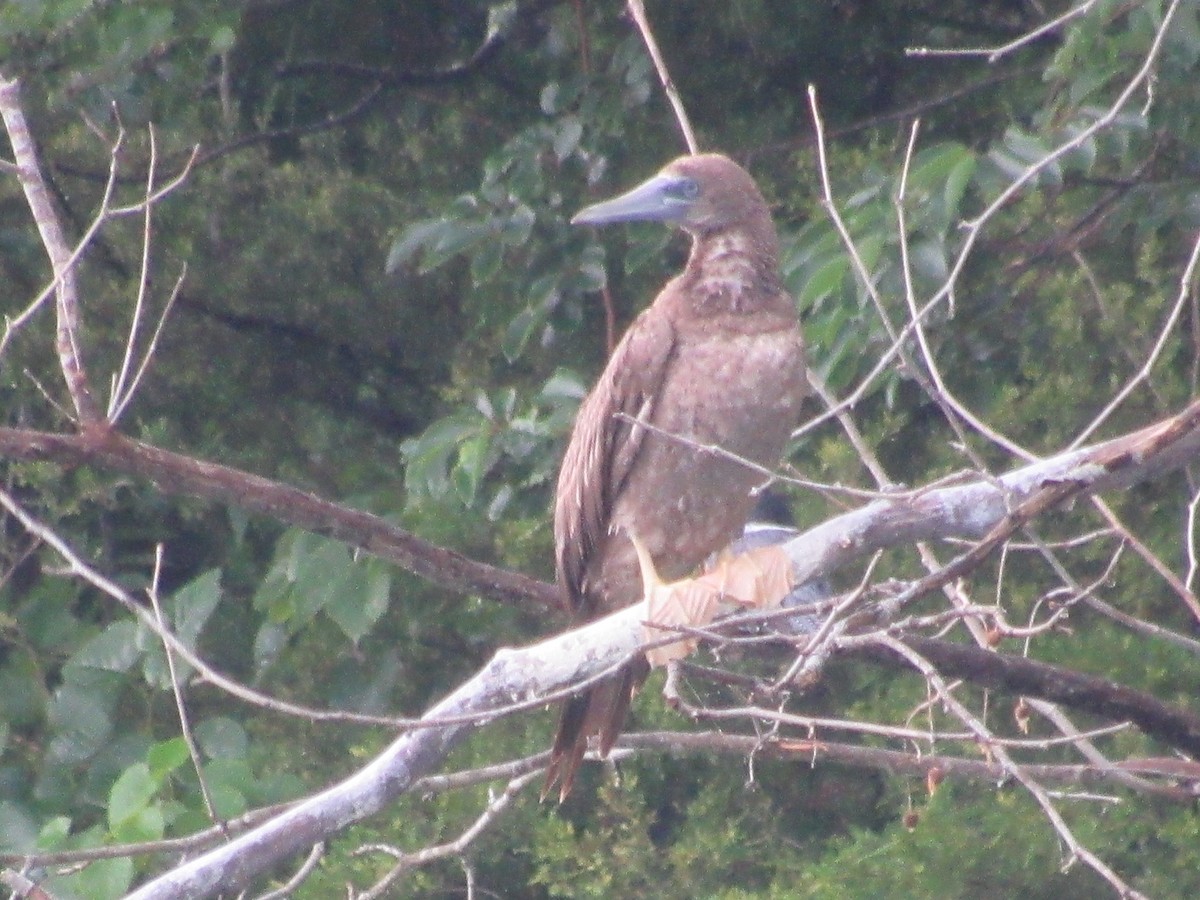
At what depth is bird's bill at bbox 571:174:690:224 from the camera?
3926 mm

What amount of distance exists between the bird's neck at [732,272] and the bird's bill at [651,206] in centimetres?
8

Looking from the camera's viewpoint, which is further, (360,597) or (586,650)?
(360,597)

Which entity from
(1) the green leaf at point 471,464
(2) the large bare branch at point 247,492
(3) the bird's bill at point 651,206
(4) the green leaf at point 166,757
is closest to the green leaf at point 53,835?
(4) the green leaf at point 166,757

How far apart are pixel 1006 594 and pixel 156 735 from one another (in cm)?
277

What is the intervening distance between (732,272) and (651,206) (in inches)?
10.6

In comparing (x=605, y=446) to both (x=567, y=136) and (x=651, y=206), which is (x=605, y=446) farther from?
(x=567, y=136)

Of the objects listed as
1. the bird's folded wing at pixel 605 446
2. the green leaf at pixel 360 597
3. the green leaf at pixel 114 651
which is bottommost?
the green leaf at pixel 114 651

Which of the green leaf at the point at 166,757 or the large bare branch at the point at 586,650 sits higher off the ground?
the large bare branch at the point at 586,650

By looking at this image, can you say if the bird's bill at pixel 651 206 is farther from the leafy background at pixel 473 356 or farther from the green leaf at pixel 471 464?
the green leaf at pixel 471 464

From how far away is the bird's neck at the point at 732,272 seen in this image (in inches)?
147

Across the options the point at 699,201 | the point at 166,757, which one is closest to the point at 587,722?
the point at 699,201

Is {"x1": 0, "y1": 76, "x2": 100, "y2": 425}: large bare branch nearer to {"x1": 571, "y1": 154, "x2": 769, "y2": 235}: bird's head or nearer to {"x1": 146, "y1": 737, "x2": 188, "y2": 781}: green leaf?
{"x1": 571, "y1": 154, "x2": 769, "y2": 235}: bird's head

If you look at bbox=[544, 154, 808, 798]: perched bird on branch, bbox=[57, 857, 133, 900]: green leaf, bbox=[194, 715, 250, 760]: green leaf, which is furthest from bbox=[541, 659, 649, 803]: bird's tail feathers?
bbox=[194, 715, 250, 760]: green leaf

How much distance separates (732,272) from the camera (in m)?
3.79
